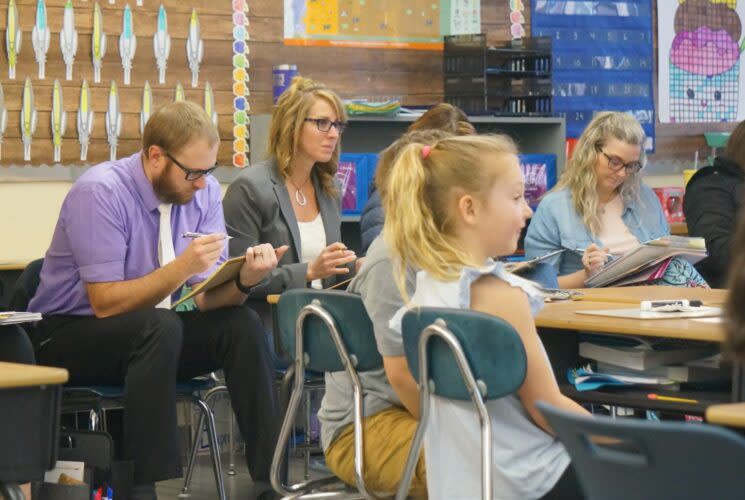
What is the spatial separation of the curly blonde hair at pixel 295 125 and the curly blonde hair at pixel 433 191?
1.79 m

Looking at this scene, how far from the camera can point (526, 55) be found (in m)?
6.05

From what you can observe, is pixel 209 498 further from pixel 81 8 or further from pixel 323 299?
pixel 81 8

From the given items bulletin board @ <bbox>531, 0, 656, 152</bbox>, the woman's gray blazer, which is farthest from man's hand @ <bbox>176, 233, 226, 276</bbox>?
bulletin board @ <bbox>531, 0, 656, 152</bbox>

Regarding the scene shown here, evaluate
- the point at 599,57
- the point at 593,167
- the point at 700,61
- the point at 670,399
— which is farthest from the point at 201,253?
the point at 700,61

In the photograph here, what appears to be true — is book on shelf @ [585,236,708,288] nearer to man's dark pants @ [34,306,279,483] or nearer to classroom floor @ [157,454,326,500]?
man's dark pants @ [34,306,279,483]

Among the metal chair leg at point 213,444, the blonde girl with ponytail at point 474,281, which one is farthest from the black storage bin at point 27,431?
the metal chair leg at point 213,444

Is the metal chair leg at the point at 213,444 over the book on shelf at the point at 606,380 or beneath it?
beneath

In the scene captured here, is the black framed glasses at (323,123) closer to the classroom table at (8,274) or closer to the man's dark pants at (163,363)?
the man's dark pants at (163,363)

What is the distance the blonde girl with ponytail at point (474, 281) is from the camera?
2326 millimetres

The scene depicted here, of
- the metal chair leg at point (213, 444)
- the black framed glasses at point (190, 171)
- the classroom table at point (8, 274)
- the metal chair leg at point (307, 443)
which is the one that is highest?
the black framed glasses at point (190, 171)

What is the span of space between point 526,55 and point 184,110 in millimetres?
2683

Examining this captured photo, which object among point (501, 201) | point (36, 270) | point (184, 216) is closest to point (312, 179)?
point (184, 216)

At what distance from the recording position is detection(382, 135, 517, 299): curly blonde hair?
2486 mm

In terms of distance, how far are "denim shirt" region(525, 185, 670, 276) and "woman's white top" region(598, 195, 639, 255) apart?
0.08 feet
